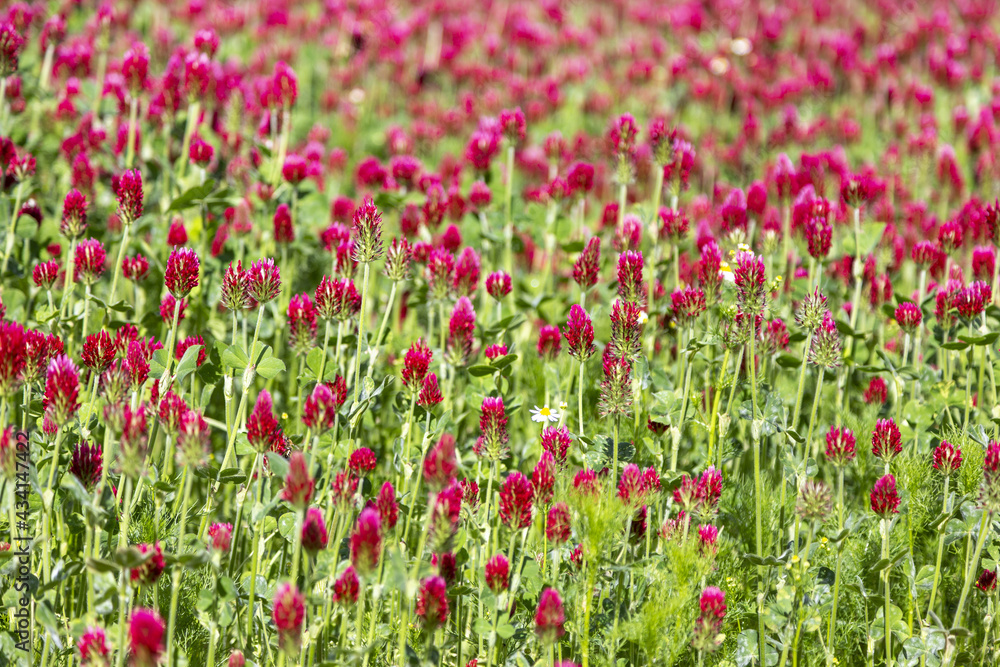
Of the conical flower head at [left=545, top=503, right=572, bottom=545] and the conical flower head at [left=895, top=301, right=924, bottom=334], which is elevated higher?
the conical flower head at [left=895, top=301, right=924, bottom=334]

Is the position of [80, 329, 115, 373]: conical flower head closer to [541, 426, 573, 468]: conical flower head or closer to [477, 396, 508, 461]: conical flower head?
[477, 396, 508, 461]: conical flower head

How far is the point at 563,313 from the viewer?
3967 millimetres

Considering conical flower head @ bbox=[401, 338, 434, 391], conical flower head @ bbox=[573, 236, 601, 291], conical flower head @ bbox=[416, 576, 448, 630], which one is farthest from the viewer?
conical flower head @ bbox=[573, 236, 601, 291]

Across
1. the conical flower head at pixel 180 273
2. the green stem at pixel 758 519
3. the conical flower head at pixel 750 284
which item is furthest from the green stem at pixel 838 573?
the conical flower head at pixel 180 273

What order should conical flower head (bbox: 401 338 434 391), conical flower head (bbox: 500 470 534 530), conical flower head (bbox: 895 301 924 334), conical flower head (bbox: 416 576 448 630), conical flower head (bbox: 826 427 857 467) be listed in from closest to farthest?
conical flower head (bbox: 416 576 448 630)
conical flower head (bbox: 500 470 534 530)
conical flower head (bbox: 826 427 857 467)
conical flower head (bbox: 401 338 434 391)
conical flower head (bbox: 895 301 924 334)

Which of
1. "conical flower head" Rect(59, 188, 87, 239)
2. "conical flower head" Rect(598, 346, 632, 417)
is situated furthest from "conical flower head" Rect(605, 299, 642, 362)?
"conical flower head" Rect(59, 188, 87, 239)

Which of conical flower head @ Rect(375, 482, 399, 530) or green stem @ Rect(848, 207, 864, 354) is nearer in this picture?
conical flower head @ Rect(375, 482, 399, 530)

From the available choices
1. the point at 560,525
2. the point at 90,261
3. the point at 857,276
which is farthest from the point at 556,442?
the point at 857,276

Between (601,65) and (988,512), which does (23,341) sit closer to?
(988,512)

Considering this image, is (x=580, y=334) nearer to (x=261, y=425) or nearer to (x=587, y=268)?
(x=587, y=268)

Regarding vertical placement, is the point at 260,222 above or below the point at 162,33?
below

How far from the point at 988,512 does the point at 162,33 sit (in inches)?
231

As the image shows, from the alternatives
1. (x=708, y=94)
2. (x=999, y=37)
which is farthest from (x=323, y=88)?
(x=999, y=37)
